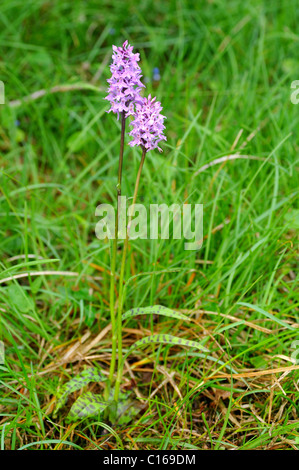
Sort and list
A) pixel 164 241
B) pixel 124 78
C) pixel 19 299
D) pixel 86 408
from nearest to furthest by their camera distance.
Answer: pixel 124 78 < pixel 86 408 < pixel 19 299 < pixel 164 241

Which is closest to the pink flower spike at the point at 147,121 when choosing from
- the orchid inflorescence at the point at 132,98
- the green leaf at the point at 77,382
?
the orchid inflorescence at the point at 132,98

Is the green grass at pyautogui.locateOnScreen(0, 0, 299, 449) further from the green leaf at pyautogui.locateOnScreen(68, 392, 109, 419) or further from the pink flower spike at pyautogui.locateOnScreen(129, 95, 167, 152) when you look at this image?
the pink flower spike at pyautogui.locateOnScreen(129, 95, 167, 152)

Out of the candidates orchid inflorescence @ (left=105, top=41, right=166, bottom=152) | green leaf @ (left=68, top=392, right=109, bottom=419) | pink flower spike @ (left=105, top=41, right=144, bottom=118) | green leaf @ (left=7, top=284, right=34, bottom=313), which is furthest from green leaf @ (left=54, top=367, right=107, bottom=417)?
pink flower spike @ (left=105, top=41, right=144, bottom=118)

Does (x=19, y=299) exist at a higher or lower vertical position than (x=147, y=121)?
lower

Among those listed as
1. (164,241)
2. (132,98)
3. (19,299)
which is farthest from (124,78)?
(19,299)

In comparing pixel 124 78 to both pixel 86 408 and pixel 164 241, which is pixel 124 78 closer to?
pixel 164 241

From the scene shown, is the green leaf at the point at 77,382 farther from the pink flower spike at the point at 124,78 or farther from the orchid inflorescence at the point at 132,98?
the pink flower spike at the point at 124,78

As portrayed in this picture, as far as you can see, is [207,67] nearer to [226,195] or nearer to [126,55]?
[226,195]
